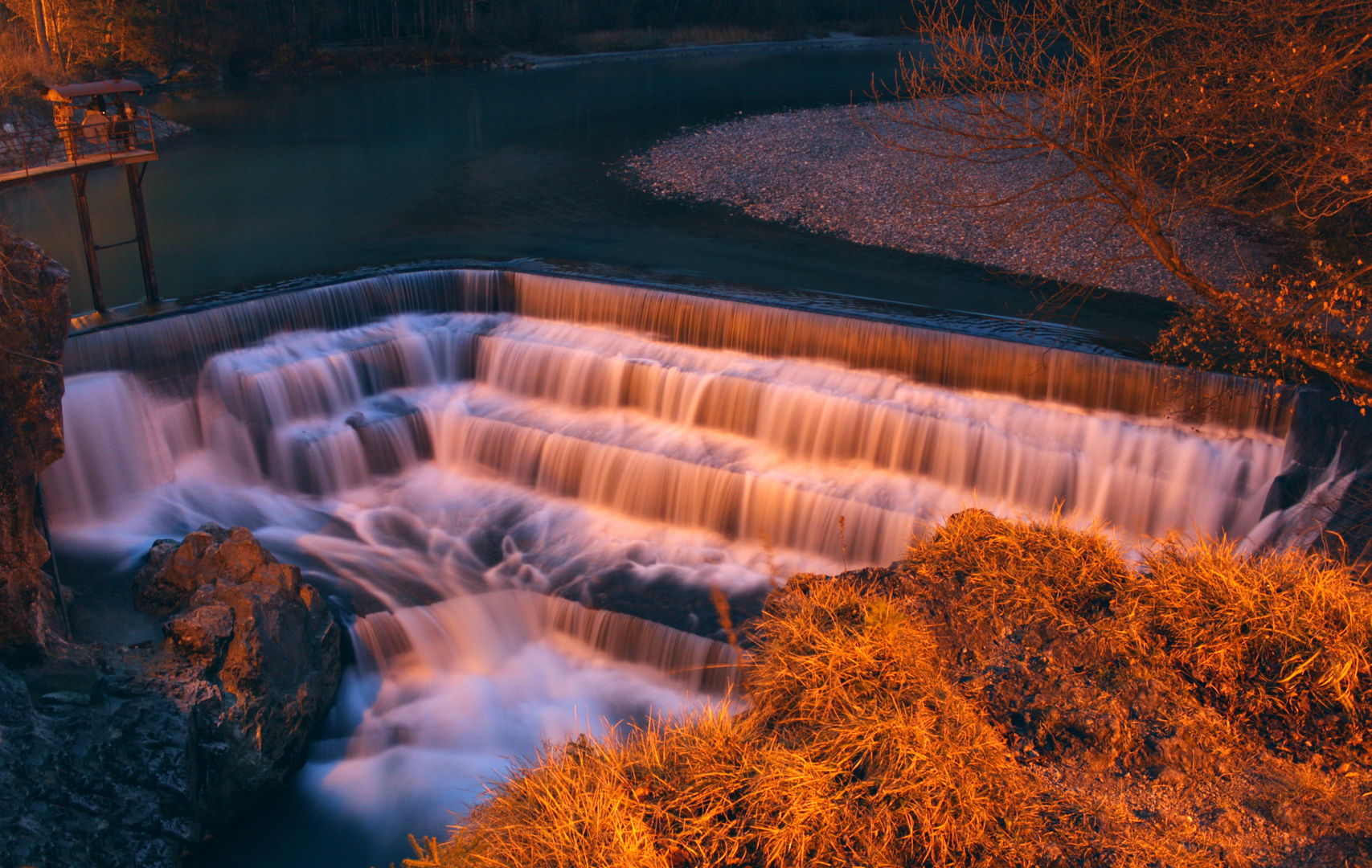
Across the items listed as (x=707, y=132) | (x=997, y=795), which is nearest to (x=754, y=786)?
(x=997, y=795)

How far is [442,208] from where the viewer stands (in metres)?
23.7

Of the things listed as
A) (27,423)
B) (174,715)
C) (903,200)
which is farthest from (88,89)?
(903,200)

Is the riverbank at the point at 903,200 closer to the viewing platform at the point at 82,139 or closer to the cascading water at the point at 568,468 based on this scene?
the cascading water at the point at 568,468

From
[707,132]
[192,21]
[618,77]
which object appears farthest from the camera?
[618,77]

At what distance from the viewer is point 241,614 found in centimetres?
927

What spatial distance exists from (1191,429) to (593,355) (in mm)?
8980

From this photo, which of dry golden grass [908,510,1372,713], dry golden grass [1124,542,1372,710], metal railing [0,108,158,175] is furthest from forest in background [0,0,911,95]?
dry golden grass [1124,542,1372,710]

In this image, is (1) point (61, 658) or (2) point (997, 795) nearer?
(2) point (997, 795)

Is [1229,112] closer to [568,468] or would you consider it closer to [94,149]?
[568,468]

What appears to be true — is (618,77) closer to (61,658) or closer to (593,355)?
(593,355)

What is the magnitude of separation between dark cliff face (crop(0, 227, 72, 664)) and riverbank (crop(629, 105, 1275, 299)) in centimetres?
1140

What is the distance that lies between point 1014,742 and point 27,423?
9235 mm

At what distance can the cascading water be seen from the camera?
1080 cm

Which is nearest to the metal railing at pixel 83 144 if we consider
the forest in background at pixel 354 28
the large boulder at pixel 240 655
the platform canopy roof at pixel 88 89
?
the platform canopy roof at pixel 88 89
